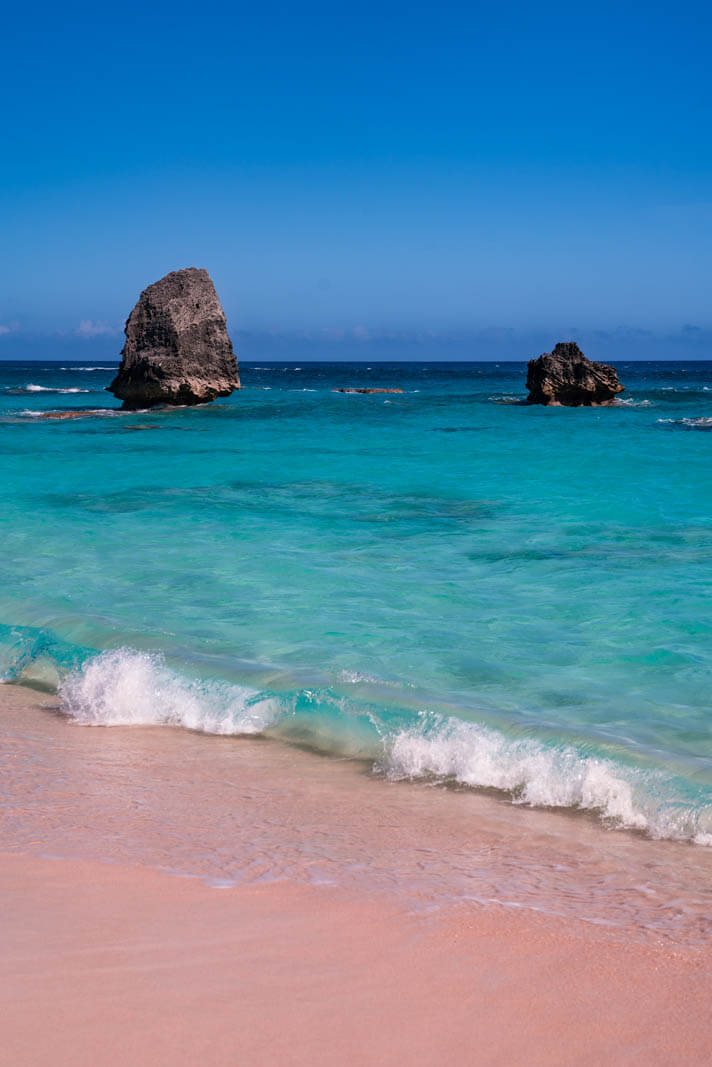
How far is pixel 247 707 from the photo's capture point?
19.8ft

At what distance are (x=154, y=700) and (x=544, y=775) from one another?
2.72 meters

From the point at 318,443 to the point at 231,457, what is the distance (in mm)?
4377

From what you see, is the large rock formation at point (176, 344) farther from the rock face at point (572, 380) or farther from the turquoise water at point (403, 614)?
the turquoise water at point (403, 614)

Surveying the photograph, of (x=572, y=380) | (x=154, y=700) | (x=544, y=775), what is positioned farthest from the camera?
(x=572, y=380)

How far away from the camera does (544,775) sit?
4.99 metres

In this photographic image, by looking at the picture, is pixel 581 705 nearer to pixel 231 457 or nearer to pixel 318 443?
pixel 231 457

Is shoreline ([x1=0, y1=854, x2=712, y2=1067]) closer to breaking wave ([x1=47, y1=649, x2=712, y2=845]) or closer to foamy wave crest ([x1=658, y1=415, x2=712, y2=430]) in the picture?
breaking wave ([x1=47, y1=649, x2=712, y2=845])

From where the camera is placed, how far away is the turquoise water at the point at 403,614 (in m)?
5.45

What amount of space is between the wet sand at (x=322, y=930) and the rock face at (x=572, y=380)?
3626 centimetres

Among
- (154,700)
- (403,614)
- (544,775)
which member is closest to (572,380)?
(403,614)

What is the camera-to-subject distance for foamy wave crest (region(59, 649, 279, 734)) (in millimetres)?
5973

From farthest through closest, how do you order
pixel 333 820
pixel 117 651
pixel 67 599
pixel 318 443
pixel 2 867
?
1. pixel 318 443
2. pixel 67 599
3. pixel 117 651
4. pixel 333 820
5. pixel 2 867

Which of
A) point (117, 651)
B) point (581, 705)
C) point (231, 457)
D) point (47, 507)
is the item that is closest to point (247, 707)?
point (117, 651)

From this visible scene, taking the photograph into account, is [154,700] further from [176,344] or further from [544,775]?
[176,344]
